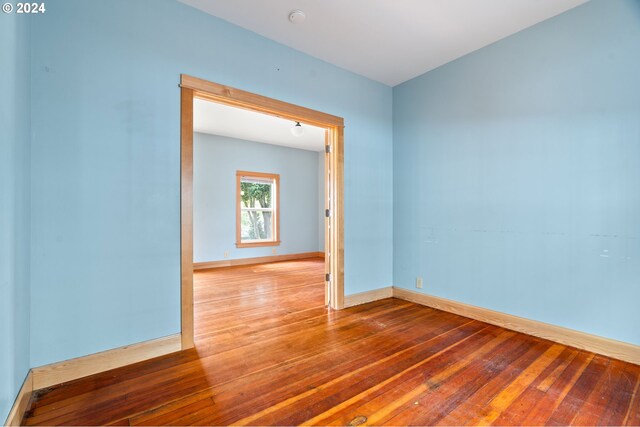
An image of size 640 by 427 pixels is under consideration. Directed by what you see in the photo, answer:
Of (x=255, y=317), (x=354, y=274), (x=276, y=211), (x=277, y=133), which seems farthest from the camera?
(x=276, y=211)

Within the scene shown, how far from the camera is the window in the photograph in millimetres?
6711

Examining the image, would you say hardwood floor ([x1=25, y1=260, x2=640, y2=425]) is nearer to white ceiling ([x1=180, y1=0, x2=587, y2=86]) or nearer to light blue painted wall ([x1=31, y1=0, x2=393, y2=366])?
light blue painted wall ([x1=31, y1=0, x2=393, y2=366])

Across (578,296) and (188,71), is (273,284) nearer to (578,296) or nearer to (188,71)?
(188,71)

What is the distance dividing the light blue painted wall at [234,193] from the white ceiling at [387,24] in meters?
3.99

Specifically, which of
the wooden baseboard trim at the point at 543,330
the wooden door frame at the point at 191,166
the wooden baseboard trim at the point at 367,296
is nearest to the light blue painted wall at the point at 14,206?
the wooden door frame at the point at 191,166

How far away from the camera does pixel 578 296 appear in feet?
7.83

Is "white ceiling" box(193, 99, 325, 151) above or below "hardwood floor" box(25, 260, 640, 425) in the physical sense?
above

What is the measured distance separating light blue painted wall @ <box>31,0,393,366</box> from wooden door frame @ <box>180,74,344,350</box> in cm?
6

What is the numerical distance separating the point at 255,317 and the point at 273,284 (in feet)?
5.00

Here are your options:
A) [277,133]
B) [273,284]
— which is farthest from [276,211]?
[273,284]

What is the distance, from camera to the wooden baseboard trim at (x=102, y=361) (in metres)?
1.82

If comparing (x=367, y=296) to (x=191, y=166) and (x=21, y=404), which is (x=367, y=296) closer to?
(x=191, y=166)

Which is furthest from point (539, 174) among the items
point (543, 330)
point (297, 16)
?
point (297, 16)

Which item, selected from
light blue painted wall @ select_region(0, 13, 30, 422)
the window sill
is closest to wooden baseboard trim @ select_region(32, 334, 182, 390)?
light blue painted wall @ select_region(0, 13, 30, 422)
